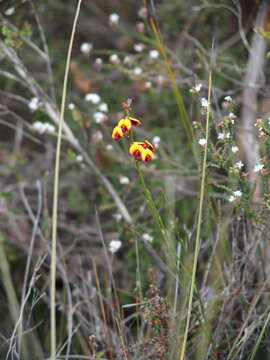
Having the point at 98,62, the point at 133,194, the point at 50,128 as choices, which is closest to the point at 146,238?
the point at 133,194

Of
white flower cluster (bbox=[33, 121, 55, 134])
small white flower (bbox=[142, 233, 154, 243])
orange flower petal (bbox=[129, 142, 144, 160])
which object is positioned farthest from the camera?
white flower cluster (bbox=[33, 121, 55, 134])

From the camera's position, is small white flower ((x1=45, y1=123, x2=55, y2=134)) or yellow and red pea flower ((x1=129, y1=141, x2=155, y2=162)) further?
small white flower ((x1=45, y1=123, x2=55, y2=134))

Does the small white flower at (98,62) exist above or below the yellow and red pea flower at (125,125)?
above

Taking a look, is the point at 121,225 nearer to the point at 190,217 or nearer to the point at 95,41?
the point at 190,217

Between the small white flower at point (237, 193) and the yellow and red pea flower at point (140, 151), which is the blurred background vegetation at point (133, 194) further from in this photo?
the yellow and red pea flower at point (140, 151)

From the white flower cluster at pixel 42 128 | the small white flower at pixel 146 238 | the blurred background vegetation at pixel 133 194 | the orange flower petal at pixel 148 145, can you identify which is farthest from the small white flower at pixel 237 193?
the white flower cluster at pixel 42 128

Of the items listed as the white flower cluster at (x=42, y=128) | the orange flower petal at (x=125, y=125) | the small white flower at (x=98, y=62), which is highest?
the small white flower at (x=98, y=62)

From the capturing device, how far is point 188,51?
2.71 meters

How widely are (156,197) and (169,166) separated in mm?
158

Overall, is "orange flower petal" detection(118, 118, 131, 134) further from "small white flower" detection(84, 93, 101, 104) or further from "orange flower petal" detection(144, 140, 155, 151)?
"small white flower" detection(84, 93, 101, 104)

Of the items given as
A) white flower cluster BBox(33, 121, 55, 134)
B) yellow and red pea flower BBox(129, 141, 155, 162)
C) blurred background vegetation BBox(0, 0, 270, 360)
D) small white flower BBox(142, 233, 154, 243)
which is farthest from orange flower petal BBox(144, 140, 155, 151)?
white flower cluster BBox(33, 121, 55, 134)

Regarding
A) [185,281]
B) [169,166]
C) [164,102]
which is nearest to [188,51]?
[164,102]

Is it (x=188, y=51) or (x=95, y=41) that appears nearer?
(x=188, y=51)

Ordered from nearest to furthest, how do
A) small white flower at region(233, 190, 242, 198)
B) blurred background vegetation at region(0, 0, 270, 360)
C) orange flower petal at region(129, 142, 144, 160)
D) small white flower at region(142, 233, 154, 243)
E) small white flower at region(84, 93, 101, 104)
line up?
orange flower petal at region(129, 142, 144, 160)
small white flower at region(233, 190, 242, 198)
blurred background vegetation at region(0, 0, 270, 360)
small white flower at region(142, 233, 154, 243)
small white flower at region(84, 93, 101, 104)
